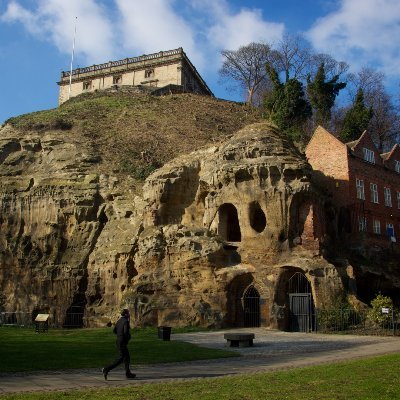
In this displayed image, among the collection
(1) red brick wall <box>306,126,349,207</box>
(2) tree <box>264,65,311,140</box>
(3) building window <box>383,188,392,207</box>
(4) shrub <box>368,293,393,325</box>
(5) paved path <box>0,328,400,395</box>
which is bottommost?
(5) paved path <box>0,328,400,395</box>

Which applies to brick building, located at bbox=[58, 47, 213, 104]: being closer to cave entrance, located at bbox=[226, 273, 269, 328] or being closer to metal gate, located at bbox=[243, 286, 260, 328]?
cave entrance, located at bbox=[226, 273, 269, 328]

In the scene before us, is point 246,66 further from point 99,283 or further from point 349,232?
point 99,283

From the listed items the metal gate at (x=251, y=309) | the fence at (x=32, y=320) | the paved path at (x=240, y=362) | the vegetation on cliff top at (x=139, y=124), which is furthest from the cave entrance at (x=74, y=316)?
the paved path at (x=240, y=362)

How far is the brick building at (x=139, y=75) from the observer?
243 feet

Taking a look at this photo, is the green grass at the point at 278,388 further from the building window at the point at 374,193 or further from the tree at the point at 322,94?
the tree at the point at 322,94

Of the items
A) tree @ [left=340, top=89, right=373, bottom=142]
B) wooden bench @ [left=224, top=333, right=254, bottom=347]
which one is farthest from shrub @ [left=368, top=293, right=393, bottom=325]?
tree @ [left=340, top=89, right=373, bottom=142]

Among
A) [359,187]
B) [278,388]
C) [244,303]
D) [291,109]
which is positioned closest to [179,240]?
[244,303]

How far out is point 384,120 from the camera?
60469 millimetres

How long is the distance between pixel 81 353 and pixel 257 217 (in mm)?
20780

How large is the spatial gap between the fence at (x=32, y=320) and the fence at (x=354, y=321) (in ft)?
56.8

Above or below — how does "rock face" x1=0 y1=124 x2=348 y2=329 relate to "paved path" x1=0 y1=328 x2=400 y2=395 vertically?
above

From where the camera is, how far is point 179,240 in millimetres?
33719

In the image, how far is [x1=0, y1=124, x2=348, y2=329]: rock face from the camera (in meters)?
31.6

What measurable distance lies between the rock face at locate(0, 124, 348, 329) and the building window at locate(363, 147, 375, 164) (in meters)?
10.5
